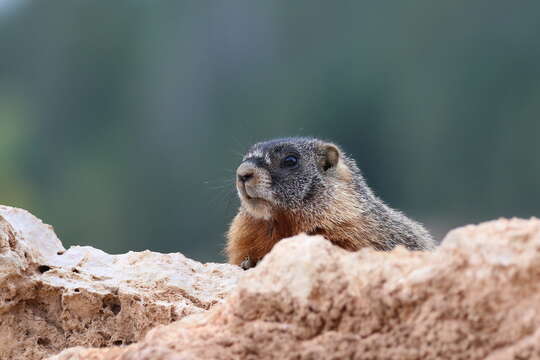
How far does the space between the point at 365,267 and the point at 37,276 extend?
3.66 feet

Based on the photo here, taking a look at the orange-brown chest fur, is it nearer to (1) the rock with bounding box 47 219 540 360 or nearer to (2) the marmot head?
(2) the marmot head

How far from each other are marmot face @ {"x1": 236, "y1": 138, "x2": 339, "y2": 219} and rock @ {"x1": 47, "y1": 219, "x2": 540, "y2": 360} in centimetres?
159

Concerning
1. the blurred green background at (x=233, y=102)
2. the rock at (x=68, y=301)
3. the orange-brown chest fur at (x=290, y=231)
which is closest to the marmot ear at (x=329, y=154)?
the orange-brown chest fur at (x=290, y=231)

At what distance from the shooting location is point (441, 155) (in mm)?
7875

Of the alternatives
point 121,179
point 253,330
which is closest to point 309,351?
point 253,330

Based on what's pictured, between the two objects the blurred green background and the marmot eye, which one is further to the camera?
the blurred green background

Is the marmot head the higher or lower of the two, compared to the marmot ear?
lower

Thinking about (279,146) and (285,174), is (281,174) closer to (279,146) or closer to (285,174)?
(285,174)

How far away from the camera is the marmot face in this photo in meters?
3.00

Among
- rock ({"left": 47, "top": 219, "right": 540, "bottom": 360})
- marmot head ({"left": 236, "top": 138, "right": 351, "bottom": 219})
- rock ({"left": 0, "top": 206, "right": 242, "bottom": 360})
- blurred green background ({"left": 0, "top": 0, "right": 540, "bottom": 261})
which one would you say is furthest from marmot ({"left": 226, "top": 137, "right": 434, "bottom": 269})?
blurred green background ({"left": 0, "top": 0, "right": 540, "bottom": 261})

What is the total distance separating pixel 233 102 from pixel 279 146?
5392mm

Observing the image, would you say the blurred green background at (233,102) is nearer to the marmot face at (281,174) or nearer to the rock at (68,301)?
the marmot face at (281,174)

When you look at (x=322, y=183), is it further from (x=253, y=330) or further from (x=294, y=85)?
(x=294, y=85)

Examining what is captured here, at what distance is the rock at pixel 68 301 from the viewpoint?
2.03m
